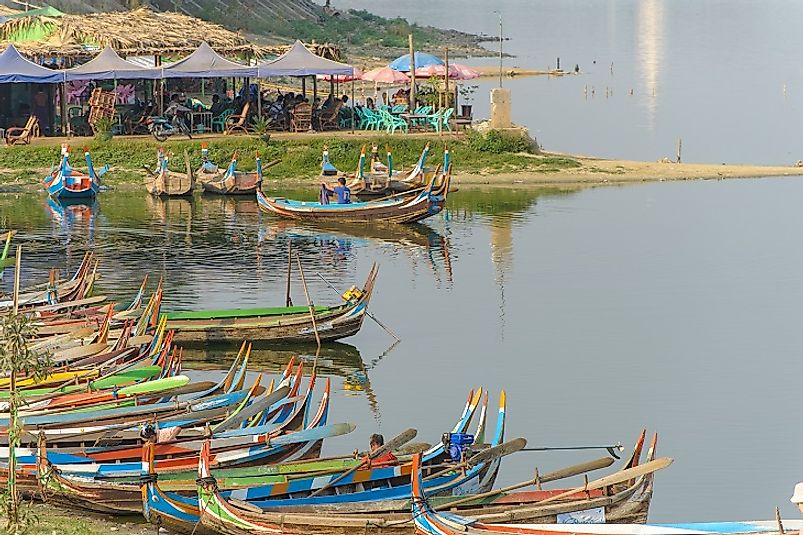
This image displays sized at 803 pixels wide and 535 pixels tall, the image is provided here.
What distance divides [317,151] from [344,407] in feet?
62.0

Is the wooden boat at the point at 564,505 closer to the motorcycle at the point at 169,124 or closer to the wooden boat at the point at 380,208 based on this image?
the wooden boat at the point at 380,208

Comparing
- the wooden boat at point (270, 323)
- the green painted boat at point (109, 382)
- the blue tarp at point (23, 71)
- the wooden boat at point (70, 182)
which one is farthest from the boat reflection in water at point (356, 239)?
the green painted boat at point (109, 382)

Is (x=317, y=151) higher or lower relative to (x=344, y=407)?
higher

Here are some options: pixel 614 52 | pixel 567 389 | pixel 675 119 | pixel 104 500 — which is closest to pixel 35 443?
pixel 104 500

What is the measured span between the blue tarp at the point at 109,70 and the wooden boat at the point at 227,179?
2.98 metres

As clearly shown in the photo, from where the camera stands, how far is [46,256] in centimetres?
3064

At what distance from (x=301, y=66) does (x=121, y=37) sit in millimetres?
4775

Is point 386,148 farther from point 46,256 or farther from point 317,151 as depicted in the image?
point 46,256

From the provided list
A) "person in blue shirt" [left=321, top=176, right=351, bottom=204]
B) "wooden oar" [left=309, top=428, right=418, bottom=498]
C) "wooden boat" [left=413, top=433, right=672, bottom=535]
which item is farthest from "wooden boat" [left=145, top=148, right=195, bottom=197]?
"wooden boat" [left=413, top=433, right=672, bottom=535]

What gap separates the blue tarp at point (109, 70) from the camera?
127 ft

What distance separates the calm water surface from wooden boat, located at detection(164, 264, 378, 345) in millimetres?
346

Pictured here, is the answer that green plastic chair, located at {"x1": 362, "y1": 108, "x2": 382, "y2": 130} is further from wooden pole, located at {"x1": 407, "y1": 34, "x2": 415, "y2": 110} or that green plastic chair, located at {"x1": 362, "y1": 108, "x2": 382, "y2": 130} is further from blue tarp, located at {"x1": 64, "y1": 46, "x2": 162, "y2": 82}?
blue tarp, located at {"x1": 64, "y1": 46, "x2": 162, "y2": 82}

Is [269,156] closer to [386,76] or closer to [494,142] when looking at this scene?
[494,142]

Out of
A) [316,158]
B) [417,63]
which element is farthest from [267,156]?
[417,63]
